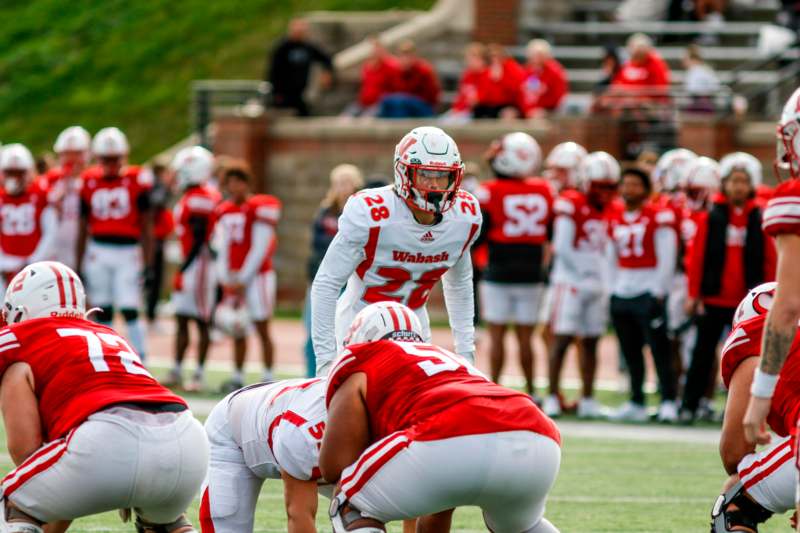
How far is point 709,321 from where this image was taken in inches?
504

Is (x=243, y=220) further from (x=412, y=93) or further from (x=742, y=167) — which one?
(x=412, y=93)

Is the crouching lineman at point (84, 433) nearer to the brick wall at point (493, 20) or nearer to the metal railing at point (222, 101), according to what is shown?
the metal railing at point (222, 101)

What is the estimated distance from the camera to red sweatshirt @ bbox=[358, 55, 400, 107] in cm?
2324

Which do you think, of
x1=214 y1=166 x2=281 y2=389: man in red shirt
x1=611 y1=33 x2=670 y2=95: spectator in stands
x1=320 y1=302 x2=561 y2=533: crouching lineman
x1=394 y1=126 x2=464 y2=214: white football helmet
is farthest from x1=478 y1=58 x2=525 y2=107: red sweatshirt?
x1=320 y1=302 x2=561 y2=533: crouching lineman

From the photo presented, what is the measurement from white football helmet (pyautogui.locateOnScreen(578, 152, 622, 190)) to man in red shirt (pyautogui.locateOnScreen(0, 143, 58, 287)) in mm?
4686

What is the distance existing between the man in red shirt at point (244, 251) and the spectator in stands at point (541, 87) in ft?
26.1

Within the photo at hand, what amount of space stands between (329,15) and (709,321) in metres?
17.5

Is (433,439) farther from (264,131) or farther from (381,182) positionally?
(264,131)

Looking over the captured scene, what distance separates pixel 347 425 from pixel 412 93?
678 inches

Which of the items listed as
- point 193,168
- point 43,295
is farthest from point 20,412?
point 193,168

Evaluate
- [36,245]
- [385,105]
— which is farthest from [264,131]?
[36,245]

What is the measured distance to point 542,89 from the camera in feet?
72.2

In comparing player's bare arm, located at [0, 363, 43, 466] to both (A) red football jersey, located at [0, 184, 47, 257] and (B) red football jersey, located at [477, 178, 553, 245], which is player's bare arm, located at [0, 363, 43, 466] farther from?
(A) red football jersey, located at [0, 184, 47, 257]

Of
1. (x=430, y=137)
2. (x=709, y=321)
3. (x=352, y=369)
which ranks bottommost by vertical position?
(x=709, y=321)
